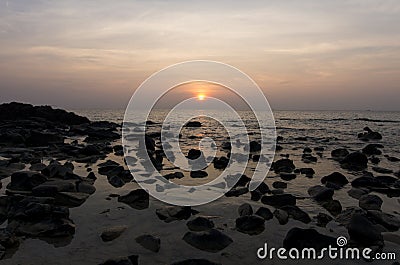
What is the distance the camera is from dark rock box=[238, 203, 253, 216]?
9.59 m

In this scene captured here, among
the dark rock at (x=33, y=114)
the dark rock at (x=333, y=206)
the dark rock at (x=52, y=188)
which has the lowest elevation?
the dark rock at (x=333, y=206)

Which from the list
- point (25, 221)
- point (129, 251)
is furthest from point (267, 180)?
point (25, 221)

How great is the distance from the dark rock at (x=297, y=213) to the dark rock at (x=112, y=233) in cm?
472

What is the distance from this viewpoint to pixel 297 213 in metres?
9.60

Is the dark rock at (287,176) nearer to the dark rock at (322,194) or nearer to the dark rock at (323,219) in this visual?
the dark rock at (322,194)

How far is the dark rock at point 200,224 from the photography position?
8.40 m

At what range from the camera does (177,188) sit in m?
12.8

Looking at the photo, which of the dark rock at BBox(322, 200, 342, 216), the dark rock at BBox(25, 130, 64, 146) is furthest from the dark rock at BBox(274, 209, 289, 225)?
the dark rock at BBox(25, 130, 64, 146)

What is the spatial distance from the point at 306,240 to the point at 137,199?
18.5 feet

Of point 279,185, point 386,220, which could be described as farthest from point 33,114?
point 386,220

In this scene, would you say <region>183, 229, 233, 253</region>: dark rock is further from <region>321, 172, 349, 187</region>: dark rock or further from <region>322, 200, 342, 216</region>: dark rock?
<region>321, 172, 349, 187</region>: dark rock

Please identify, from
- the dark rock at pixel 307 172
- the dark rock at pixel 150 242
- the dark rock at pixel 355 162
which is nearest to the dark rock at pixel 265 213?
the dark rock at pixel 150 242

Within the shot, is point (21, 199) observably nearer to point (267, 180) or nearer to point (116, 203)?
point (116, 203)

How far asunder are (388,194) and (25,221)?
38.9 ft
